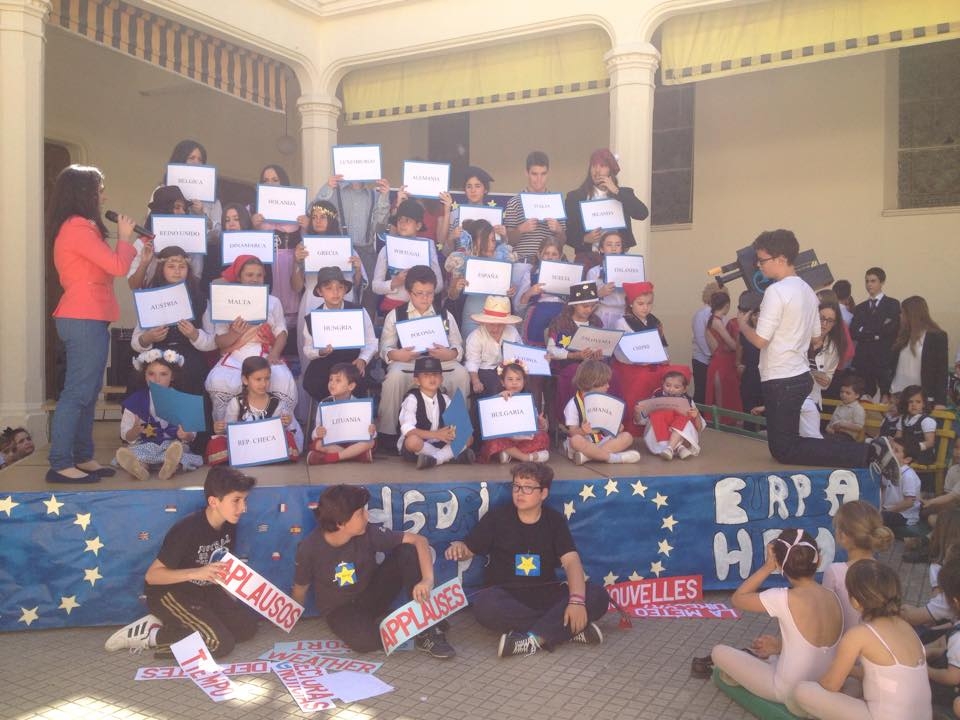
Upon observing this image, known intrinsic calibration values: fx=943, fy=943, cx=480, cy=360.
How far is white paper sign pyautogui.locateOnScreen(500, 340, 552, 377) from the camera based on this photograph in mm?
5941

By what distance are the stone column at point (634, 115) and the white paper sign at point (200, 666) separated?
16.6 ft

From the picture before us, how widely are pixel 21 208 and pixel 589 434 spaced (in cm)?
419

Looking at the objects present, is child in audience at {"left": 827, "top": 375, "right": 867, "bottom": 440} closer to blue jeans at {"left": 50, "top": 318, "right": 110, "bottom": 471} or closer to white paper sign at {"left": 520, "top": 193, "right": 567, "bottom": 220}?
white paper sign at {"left": 520, "top": 193, "right": 567, "bottom": 220}

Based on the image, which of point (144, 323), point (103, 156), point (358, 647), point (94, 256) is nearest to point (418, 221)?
point (144, 323)

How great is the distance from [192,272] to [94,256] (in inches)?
54.2

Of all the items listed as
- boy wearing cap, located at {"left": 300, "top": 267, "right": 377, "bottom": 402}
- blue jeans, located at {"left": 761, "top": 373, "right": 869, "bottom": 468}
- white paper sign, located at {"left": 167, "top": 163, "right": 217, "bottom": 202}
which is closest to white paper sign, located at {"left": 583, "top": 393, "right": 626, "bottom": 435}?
blue jeans, located at {"left": 761, "top": 373, "right": 869, "bottom": 468}

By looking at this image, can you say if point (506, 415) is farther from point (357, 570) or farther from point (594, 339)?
point (357, 570)

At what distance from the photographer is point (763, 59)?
305 inches

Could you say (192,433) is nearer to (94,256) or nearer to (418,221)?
(94,256)

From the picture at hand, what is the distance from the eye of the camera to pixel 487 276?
627 cm

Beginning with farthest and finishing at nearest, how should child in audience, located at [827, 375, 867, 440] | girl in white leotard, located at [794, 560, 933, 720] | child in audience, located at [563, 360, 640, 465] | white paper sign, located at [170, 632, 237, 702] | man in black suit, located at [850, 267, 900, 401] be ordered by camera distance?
man in black suit, located at [850, 267, 900, 401] → child in audience, located at [827, 375, 867, 440] → child in audience, located at [563, 360, 640, 465] → white paper sign, located at [170, 632, 237, 702] → girl in white leotard, located at [794, 560, 933, 720]

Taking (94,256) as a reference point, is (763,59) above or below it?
above

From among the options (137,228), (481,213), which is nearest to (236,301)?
(137,228)

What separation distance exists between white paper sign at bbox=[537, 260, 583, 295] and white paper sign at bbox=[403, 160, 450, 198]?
1.09 m
